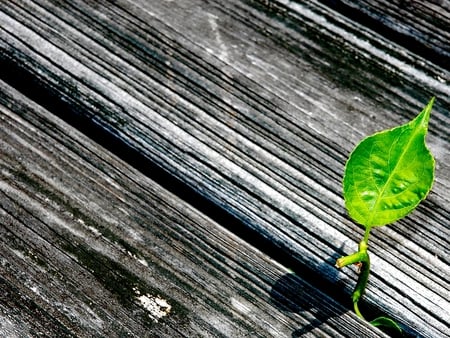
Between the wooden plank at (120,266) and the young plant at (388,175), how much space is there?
0.55ft

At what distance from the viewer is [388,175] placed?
807 mm

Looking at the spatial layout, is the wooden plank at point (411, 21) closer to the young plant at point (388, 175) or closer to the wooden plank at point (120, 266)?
the young plant at point (388, 175)

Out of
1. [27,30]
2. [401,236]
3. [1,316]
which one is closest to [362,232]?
[401,236]

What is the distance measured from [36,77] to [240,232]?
499mm

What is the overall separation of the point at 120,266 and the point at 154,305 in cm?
9

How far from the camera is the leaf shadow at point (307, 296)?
899 mm

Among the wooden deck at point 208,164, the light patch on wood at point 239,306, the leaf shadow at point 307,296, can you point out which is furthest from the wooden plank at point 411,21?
the light patch on wood at point 239,306

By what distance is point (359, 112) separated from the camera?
1.04 meters

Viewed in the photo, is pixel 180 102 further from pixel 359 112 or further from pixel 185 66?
pixel 359 112

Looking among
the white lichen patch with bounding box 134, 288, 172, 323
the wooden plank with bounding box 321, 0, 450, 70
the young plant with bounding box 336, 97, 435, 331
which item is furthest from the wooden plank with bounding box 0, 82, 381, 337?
the wooden plank with bounding box 321, 0, 450, 70

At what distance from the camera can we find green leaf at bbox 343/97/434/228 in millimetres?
772

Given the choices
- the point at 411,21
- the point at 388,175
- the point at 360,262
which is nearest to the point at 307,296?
the point at 360,262

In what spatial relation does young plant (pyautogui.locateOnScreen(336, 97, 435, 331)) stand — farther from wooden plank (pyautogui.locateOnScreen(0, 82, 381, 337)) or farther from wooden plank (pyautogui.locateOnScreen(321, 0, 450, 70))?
wooden plank (pyautogui.locateOnScreen(321, 0, 450, 70))

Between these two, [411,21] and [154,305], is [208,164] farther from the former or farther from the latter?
[411,21]
